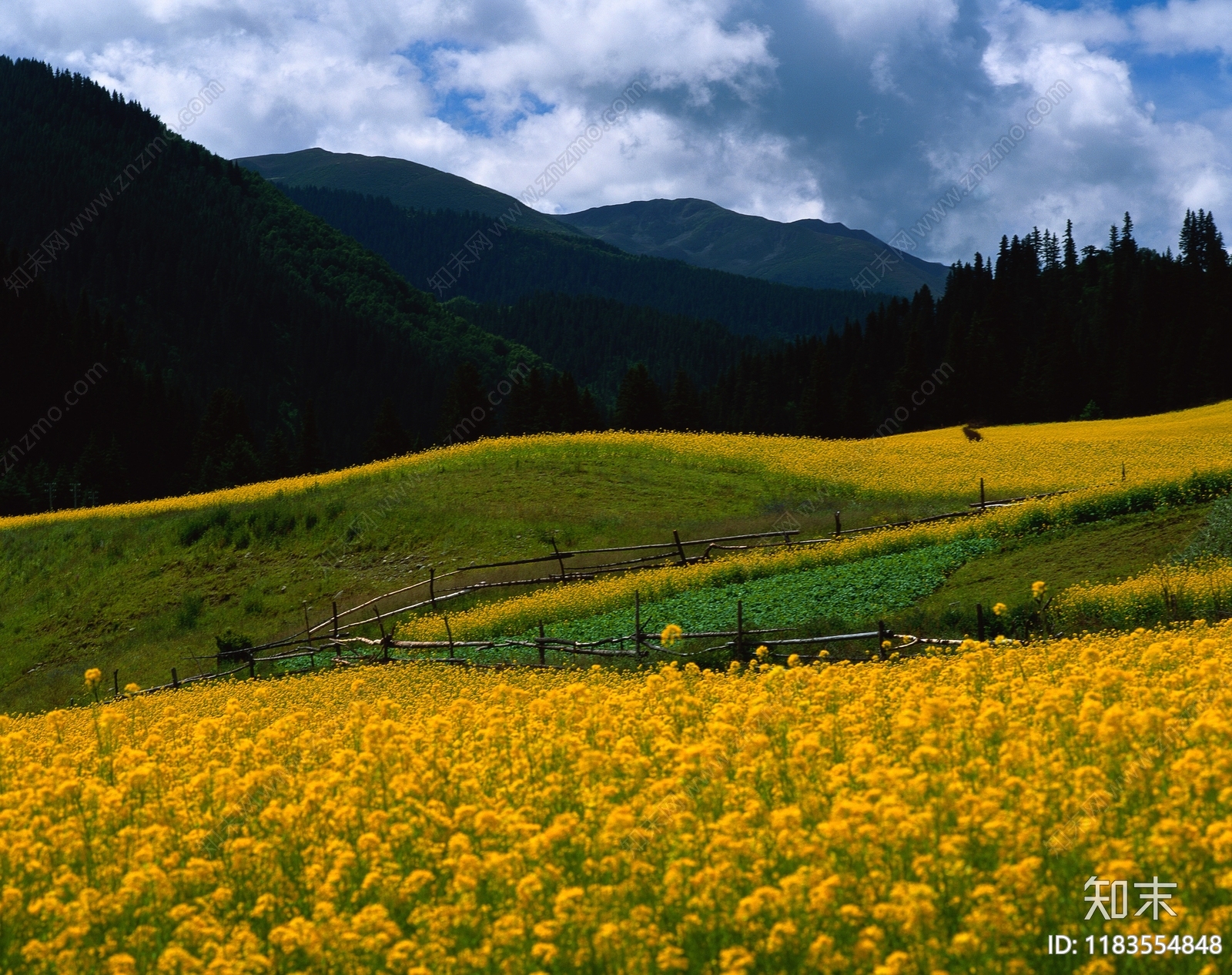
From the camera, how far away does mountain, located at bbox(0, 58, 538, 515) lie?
98000mm

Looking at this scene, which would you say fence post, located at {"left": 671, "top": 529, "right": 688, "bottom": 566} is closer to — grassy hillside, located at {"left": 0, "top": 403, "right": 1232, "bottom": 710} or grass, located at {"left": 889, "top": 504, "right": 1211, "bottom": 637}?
grassy hillside, located at {"left": 0, "top": 403, "right": 1232, "bottom": 710}

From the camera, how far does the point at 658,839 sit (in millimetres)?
4789

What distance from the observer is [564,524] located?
33.5m

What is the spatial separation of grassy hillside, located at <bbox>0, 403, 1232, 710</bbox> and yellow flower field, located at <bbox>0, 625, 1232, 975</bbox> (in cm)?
2329

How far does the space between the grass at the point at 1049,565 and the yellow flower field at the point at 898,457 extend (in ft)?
28.2

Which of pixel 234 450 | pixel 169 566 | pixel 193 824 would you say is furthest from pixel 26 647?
pixel 234 450

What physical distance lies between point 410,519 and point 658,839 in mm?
31665

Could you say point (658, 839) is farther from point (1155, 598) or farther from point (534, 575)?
point (534, 575)

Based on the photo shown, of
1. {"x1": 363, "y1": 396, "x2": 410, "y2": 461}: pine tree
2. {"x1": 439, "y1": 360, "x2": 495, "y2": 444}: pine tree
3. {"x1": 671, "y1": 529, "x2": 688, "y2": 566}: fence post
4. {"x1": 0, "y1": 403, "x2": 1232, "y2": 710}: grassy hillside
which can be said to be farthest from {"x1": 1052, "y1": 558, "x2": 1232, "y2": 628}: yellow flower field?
{"x1": 363, "y1": 396, "x2": 410, "y2": 461}: pine tree

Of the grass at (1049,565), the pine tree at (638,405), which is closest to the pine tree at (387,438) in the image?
the pine tree at (638,405)

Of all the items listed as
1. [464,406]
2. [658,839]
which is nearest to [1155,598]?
[658,839]

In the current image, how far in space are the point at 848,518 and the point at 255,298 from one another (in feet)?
524

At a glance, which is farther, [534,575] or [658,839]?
[534,575]

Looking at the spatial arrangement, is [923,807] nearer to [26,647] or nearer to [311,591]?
[311,591]
